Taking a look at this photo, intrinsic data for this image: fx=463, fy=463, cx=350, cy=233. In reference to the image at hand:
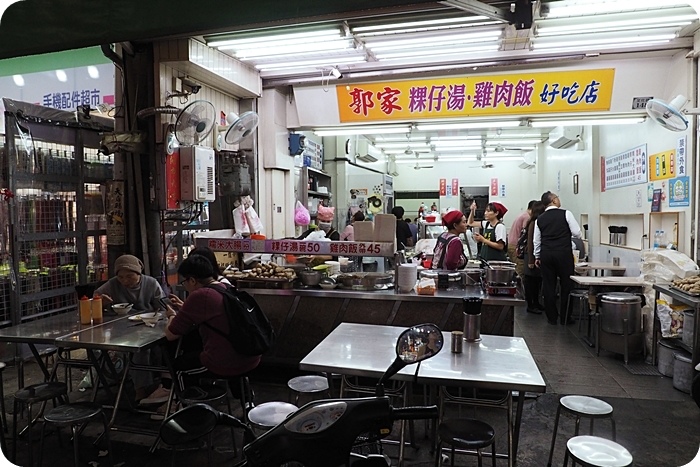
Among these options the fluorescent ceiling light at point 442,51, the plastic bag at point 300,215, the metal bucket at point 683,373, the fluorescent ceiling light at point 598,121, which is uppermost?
the fluorescent ceiling light at point 442,51

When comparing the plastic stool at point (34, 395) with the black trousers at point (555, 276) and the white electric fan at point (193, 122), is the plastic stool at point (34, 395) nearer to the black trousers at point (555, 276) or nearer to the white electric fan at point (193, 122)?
the white electric fan at point (193, 122)

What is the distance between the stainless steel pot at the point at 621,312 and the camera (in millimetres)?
5016

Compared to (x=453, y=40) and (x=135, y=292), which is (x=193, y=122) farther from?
(x=453, y=40)

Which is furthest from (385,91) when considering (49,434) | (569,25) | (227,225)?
(49,434)

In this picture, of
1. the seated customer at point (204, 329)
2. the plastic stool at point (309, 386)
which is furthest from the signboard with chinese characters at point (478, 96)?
the plastic stool at point (309, 386)

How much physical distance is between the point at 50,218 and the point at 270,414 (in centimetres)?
477

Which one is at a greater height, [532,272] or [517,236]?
[517,236]

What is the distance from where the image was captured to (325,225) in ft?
26.1

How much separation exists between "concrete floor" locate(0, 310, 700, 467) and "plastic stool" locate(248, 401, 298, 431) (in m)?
1.14

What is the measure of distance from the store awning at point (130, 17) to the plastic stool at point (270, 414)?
1.77 metres

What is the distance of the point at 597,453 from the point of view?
6.97 feet

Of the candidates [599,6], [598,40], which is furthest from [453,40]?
[598,40]

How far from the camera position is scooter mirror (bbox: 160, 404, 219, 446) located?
1.30 meters

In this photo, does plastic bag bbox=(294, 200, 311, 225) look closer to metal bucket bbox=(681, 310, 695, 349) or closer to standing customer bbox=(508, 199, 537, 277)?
standing customer bbox=(508, 199, 537, 277)
